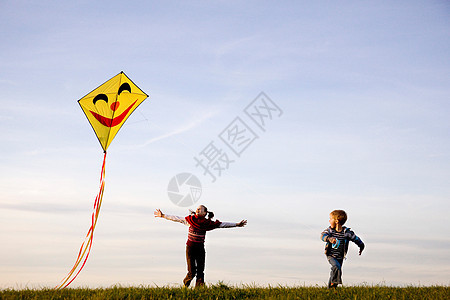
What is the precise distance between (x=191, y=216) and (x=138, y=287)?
7.96 ft

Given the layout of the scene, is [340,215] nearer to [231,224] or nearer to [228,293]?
[231,224]

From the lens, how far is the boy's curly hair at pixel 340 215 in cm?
1320

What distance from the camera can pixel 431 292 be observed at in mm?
13086

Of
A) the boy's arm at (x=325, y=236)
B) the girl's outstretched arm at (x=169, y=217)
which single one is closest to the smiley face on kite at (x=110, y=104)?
the girl's outstretched arm at (x=169, y=217)

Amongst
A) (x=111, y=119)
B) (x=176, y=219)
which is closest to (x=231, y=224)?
(x=176, y=219)

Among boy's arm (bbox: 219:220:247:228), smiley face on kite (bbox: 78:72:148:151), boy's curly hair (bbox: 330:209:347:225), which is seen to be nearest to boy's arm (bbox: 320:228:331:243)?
boy's curly hair (bbox: 330:209:347:225)

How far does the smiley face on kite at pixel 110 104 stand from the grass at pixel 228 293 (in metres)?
4.13

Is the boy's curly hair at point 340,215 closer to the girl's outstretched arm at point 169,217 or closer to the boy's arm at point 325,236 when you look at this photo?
the boy's arm at point 325,236

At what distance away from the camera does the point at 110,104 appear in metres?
14.9

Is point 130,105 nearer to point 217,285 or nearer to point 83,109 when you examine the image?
point 83,109

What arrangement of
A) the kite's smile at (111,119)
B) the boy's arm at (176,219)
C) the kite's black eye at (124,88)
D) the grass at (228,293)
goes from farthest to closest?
the kite's black eye at (124,88), the kite's smile at (111,119), the boy's arm at (176,219), the grass at (228,293)

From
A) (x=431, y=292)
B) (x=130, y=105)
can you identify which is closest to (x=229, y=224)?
(x=130, y=105)

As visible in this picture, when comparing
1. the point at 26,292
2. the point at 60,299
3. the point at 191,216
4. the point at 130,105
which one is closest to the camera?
the point at 60,299

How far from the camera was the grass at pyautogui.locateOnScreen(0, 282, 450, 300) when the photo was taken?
40.0ft
